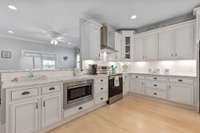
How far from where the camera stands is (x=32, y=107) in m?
1.80

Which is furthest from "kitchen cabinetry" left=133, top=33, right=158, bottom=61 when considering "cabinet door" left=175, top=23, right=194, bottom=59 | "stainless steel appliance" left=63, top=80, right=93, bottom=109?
"stainless steel appliance" left=63, top=80, right=93, bottom=109

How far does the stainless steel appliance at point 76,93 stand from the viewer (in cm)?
232

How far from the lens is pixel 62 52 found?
9.75ft

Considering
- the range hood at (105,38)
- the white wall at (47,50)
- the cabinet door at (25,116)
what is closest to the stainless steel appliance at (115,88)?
the range hood at (105,38)

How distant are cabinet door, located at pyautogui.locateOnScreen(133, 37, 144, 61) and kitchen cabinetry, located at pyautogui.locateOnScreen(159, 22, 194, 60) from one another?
0.71 m

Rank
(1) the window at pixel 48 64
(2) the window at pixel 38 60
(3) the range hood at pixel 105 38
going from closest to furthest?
(2) the window at pixel 38 60
(1) the window at pixel 48 64
(3) the range hood at pixel 105 38

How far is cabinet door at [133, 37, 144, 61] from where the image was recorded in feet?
14.7

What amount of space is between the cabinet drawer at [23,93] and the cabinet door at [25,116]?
87mm

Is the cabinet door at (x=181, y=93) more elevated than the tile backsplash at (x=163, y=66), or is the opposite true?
the tile backsplash at (x=163, y=66)

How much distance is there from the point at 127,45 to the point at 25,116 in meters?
4.15

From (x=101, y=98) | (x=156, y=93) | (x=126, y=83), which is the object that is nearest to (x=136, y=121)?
(x=101, y=98)

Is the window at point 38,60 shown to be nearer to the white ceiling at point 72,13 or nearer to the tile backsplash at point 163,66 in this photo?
the white ceiling at point 72,13

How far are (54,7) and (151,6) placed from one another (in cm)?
246

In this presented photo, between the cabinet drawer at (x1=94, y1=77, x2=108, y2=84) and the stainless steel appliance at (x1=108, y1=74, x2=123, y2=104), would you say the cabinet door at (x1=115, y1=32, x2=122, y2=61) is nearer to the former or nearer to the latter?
the stainless steel appliance at (x1=108, y1=74, x2=123, y2=104)
